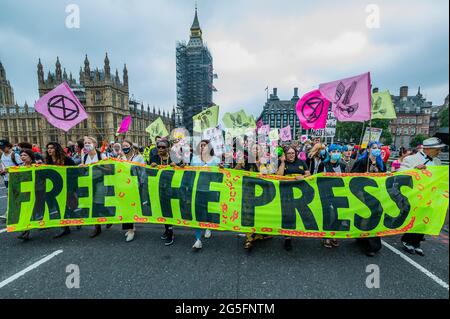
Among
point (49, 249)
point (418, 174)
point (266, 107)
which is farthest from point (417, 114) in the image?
point (49, 249)

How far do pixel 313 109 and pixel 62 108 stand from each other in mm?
6742

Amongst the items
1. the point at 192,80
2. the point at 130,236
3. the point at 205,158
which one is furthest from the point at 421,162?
the point at 192,80

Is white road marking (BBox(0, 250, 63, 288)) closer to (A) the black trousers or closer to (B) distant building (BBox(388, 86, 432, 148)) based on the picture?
(A) the black trousers

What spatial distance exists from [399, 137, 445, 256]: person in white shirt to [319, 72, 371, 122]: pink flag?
1155 mm

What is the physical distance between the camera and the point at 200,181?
411 cm

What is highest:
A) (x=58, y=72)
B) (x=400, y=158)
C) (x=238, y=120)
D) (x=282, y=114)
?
(x=58, y=72)

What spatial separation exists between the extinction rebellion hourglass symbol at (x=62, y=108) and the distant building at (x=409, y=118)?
3298 inches

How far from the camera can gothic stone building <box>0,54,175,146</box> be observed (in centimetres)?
5425

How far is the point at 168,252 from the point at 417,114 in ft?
293

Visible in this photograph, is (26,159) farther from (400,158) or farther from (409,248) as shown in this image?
(400,158)

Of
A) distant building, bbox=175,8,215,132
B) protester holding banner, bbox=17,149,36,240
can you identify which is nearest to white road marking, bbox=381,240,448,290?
protester holding banner, bbox=17,149,36,240

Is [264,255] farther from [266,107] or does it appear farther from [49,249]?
[266,107]

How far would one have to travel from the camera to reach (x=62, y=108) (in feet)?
17.1
